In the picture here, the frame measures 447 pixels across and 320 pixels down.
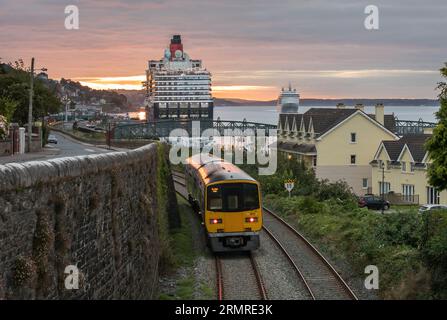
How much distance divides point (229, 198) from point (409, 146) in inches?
1228

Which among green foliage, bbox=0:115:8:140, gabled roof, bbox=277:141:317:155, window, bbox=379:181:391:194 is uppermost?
green foliage, bbox=0:115:8:140

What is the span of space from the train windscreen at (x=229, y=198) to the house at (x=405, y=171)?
2642 centimetres

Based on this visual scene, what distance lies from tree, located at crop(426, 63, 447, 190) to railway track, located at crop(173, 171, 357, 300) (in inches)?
179

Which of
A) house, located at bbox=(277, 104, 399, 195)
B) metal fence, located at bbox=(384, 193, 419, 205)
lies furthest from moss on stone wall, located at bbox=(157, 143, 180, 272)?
house, located at bbox=(277, 104, 399, 195)

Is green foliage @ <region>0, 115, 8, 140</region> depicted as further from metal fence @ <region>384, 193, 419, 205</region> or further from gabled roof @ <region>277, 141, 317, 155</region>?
gabled roof @ <region>277, 141, 317, 155</region>

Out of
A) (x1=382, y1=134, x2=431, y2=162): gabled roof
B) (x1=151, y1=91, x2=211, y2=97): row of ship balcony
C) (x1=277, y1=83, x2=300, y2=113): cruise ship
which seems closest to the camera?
(x1=382, y1=134, x2=431, y2=162): gabled roof

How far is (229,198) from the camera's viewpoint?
22.8m

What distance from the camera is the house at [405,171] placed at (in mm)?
48487

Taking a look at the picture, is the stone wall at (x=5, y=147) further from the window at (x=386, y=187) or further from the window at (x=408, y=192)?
the window at (x=386, y=187)

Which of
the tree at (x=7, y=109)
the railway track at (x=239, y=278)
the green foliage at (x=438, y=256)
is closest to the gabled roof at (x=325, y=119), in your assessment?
the tree at (x=7, y=109)

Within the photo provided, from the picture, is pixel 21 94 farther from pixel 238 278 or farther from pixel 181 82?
pixel 181 82

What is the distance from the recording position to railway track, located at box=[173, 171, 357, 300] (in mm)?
17531

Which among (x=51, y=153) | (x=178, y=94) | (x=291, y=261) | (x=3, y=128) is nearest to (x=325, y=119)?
(x=51, y=153)
